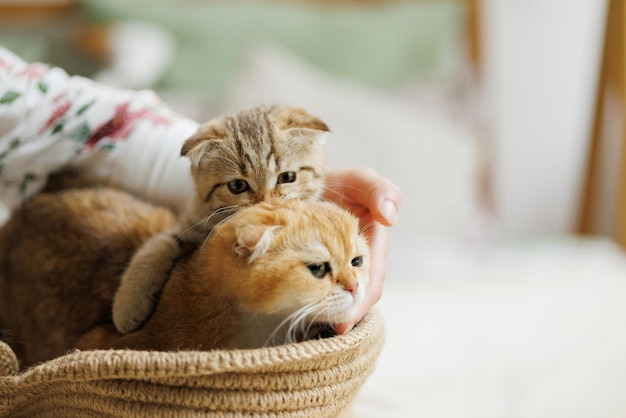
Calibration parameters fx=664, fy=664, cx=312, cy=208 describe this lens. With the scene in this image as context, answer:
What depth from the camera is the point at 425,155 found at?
6.27 ft

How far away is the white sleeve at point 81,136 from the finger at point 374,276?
0.25 metres

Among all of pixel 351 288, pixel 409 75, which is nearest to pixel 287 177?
pixel 351 288

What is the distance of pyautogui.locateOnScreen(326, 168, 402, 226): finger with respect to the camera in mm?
766

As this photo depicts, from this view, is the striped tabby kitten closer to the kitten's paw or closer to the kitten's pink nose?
the kitten's paw

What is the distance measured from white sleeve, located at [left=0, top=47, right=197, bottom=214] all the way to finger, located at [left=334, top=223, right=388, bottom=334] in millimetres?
249

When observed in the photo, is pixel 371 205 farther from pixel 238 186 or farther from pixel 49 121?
pixel 49 121

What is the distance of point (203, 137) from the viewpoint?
2.37ft

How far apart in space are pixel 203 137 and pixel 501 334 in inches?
34.5

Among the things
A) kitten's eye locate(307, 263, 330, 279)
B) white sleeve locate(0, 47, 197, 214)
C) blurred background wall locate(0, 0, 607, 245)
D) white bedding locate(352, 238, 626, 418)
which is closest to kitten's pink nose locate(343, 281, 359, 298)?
kitten's eye locate(307, 263, 330, 279)

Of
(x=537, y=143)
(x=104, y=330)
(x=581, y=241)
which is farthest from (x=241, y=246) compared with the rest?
(x=537, y=143)

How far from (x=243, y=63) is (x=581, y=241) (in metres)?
1.17

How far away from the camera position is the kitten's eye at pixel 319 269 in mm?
635

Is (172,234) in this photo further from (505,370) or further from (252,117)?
(505,370)

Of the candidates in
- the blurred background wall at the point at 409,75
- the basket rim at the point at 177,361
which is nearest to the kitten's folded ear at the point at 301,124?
the basket rim at the point at 177,361
